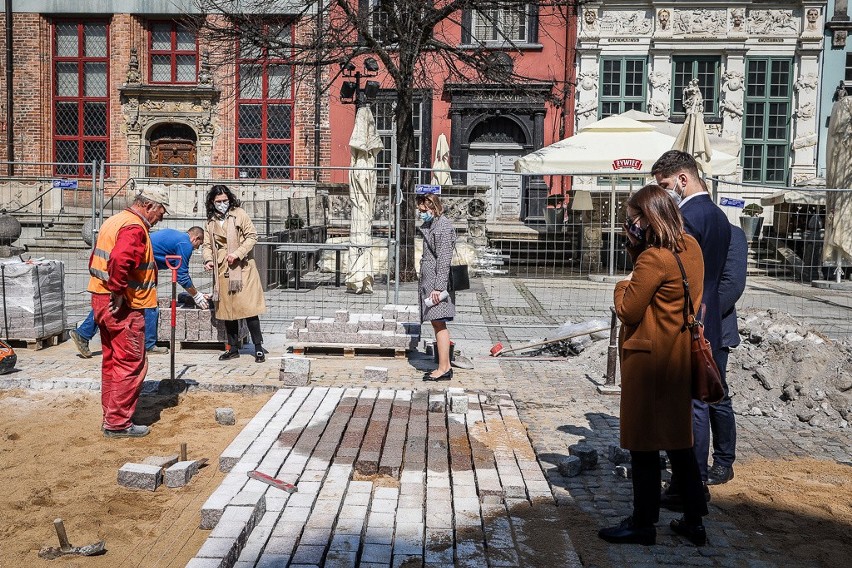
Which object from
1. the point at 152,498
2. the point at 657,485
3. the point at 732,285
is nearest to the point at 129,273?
the point at 152,498

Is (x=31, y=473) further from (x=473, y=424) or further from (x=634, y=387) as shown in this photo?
(x=634, y=387)

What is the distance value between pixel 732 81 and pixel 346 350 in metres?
20.2

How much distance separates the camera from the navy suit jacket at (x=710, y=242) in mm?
5105

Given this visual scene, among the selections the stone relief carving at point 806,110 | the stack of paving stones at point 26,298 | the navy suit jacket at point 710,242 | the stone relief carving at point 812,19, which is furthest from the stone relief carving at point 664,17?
the navy suit jacket at point 710,242

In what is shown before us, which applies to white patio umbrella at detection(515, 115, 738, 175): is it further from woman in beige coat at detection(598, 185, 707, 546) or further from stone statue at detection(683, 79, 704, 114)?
woman in beige coat at detection(598, 185, 707, 546)

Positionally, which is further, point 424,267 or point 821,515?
point 424,267

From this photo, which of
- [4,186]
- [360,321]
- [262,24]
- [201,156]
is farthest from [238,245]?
[201,156]

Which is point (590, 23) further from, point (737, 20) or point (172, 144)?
point (172, 144)

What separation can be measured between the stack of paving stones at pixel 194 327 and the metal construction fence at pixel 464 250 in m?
1.99

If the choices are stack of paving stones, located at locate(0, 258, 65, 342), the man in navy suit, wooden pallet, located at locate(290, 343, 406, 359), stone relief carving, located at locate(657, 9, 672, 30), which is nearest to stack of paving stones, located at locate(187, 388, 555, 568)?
the man in navy suit

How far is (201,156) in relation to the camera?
90.1 ft

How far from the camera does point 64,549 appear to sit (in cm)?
438

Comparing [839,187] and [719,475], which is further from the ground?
[839,187]

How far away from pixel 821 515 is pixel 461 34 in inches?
937
